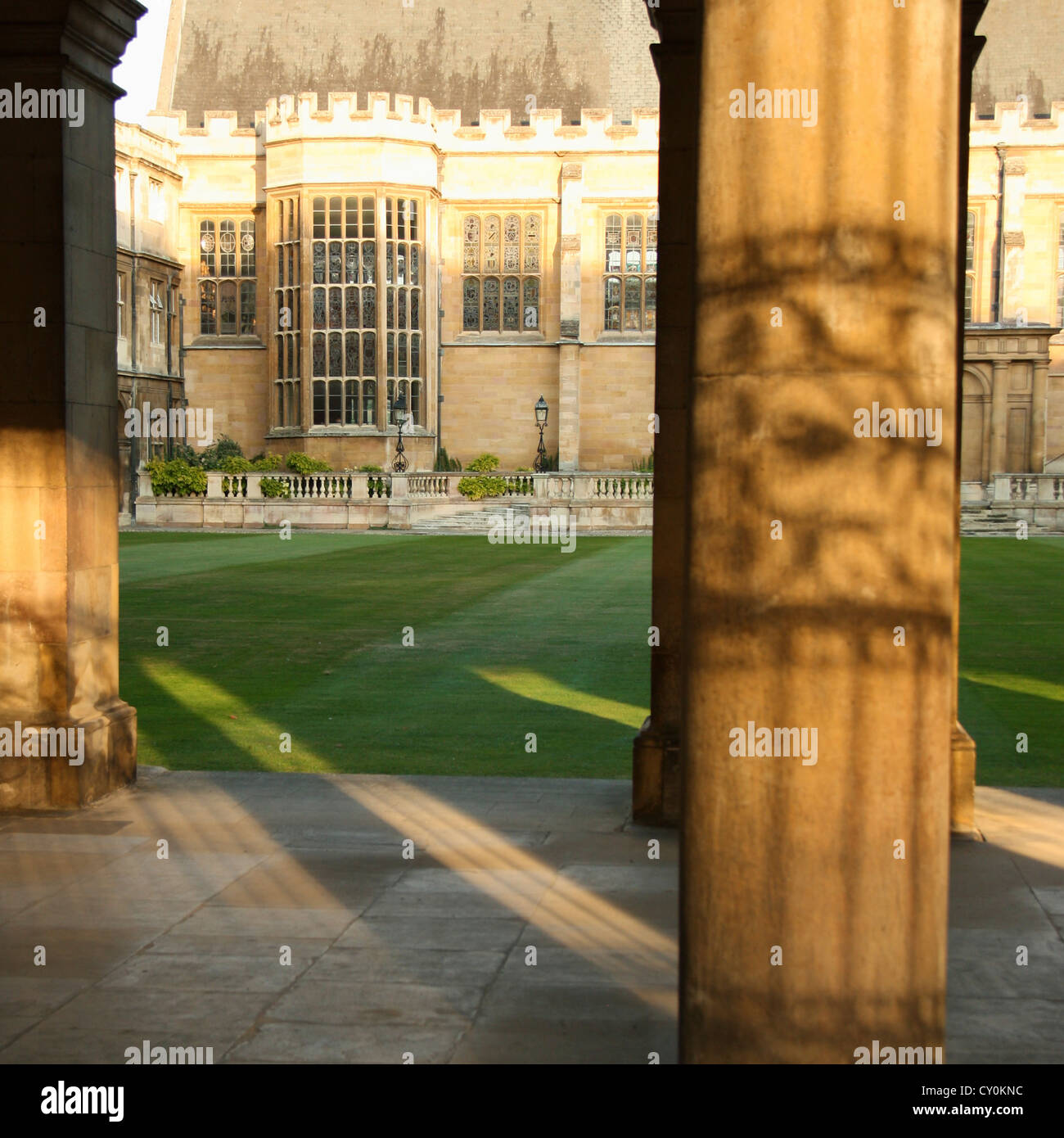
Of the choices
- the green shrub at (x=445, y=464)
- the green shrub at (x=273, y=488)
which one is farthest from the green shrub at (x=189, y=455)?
the green shrub at (x=445, y=464)

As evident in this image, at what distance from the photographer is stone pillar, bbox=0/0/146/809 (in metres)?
7.41

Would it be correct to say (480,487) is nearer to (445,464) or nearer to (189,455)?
(445,464)

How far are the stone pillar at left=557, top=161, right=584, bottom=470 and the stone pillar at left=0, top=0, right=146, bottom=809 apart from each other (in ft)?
A: 134

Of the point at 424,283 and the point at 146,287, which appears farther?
the point at 146,287

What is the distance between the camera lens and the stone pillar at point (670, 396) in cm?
729

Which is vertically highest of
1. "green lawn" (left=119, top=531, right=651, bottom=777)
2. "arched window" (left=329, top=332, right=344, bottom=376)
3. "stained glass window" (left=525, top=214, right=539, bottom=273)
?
"stained glass window" (left=525, top=214, right=539, bottom=273)

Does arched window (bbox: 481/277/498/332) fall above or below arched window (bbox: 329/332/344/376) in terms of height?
above

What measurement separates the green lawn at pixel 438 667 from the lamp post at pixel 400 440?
684 inches

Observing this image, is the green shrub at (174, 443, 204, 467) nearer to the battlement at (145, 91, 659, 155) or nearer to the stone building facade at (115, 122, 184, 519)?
the stone building facade at (115, 122, 184, 519)

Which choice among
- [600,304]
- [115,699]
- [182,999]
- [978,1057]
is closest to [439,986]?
[182,999]

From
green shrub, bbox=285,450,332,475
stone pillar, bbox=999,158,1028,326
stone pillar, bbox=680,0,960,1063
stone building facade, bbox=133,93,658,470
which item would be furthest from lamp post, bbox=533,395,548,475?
stone pillar, bbox=680,0,960,1063

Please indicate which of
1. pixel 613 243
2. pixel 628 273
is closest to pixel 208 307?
pixel 613 243

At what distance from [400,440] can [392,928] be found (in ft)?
121

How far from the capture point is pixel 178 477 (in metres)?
40.3
